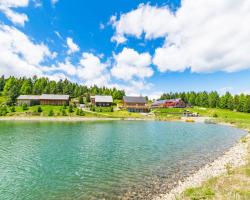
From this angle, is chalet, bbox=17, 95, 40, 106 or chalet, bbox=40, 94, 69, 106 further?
chalet, bbox=40, 94, 69, 106

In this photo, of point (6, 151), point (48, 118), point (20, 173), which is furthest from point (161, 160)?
point (48, 118)

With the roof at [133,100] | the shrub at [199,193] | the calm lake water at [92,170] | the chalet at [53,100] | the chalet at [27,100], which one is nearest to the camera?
the shrub at [199,193]

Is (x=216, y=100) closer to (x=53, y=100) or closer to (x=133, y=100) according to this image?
(x=133, y=100)

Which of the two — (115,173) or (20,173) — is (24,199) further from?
(115,173)

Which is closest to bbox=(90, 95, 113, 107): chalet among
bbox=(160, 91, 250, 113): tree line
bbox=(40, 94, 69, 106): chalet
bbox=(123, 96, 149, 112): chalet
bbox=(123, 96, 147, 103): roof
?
bbox=(123, 96, 149, 112): chalet

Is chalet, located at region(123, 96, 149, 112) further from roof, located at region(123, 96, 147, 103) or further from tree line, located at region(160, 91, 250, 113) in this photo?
tree line, located at region(160, 91, 250, 113)

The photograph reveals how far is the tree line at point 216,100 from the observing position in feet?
417

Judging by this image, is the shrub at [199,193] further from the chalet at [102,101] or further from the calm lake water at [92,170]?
the chalet at [102,101]

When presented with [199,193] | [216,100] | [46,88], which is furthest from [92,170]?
[216,100]

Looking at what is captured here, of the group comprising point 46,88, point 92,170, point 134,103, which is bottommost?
point 92,170

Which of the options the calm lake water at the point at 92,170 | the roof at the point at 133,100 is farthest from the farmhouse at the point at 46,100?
the calm lake water at the point at 92,170

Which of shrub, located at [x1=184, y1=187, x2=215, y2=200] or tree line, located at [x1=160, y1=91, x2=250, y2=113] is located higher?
tree line, located at [x1=160, y1=91, x2=250, y2=113]

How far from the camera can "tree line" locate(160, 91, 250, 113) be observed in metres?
127

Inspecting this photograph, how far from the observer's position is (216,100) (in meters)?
150
